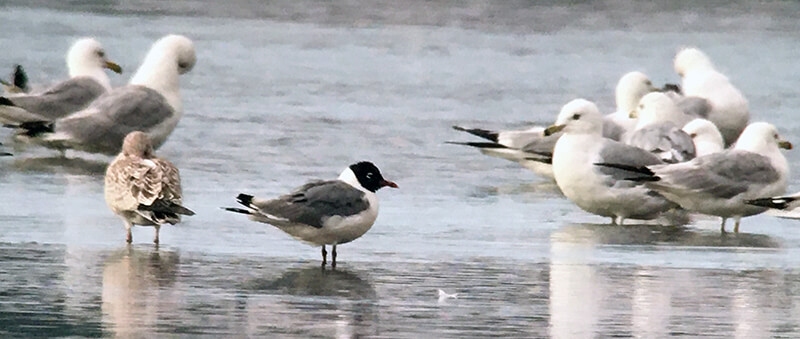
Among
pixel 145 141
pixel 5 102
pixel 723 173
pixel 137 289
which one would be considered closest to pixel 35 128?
pixel 5 102

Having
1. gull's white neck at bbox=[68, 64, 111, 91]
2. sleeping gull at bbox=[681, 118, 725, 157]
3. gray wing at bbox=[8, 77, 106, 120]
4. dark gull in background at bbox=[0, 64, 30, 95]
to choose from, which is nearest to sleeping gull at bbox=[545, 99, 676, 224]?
sleeping gull at bbox=[681, 118, 725, 157]

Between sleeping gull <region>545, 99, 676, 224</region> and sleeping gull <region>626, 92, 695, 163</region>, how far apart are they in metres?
0.42

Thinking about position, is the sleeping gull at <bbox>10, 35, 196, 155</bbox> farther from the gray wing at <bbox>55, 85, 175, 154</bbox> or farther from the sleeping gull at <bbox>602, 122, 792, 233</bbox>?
the sleeping gull at <bbox>602, 122, 792, 233</bbox>

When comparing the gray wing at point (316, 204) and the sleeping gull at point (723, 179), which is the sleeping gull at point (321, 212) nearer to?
Answer: the gray wing at point (316, 204)

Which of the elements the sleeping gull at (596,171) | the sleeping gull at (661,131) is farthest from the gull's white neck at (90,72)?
the sleeping gull at (596,171)

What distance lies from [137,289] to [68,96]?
22.7 feet

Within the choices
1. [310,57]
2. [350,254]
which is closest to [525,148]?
[350,254]

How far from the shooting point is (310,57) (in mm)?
21844

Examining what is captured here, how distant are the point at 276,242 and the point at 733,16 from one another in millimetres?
16877

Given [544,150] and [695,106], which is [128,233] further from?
[695,106]

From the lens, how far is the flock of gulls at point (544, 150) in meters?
9.64

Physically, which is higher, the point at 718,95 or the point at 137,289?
the point at 718,95

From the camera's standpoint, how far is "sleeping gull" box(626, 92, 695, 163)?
12.7m

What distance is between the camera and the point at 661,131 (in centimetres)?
1304
